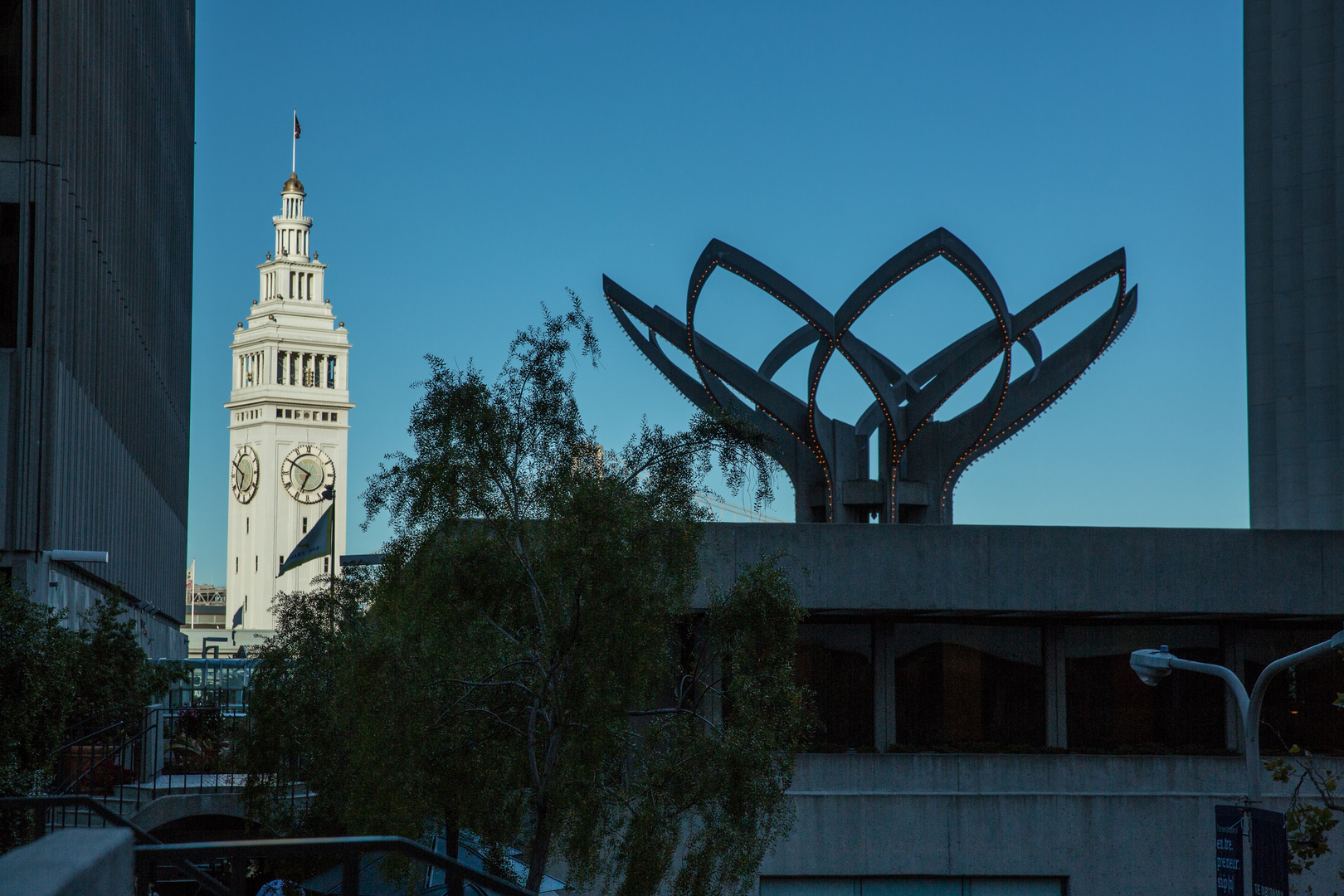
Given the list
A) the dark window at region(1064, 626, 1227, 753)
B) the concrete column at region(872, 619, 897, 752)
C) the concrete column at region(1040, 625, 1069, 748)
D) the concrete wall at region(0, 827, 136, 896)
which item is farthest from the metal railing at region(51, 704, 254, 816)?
the dark window at region(1064, 626, 1227, 753)

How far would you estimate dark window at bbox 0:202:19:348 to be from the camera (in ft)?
73.2

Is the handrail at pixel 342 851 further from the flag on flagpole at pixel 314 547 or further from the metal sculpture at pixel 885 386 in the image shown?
the flag on flagpole at pixel 314 547

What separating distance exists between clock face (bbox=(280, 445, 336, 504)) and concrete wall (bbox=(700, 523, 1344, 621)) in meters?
117

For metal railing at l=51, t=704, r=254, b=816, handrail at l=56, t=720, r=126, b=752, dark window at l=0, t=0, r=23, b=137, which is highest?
dark window at l=0, t=0, r=23, b=137

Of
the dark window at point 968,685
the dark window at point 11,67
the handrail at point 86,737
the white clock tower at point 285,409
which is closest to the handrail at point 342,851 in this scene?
the handrail at point 86,737

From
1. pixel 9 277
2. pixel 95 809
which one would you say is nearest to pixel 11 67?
pixel 9 277

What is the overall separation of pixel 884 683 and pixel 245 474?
122 meters

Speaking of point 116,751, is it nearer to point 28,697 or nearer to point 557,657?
point 28,697

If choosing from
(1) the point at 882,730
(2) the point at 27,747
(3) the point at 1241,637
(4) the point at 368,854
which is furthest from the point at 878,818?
(4) the point at 368,854

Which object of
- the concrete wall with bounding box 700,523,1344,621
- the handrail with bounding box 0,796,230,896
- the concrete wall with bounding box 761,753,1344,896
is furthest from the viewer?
the concrete wall with bounding box 700,523,1344,621

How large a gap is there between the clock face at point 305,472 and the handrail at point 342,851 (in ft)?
442

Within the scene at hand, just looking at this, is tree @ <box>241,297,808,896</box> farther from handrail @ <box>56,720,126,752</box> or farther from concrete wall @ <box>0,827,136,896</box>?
concrete wall @ <box>0,827,136,896</box>

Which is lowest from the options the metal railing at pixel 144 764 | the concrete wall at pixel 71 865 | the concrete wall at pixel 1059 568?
the metal railing at pixel 144 764

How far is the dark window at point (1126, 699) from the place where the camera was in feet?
89.6
